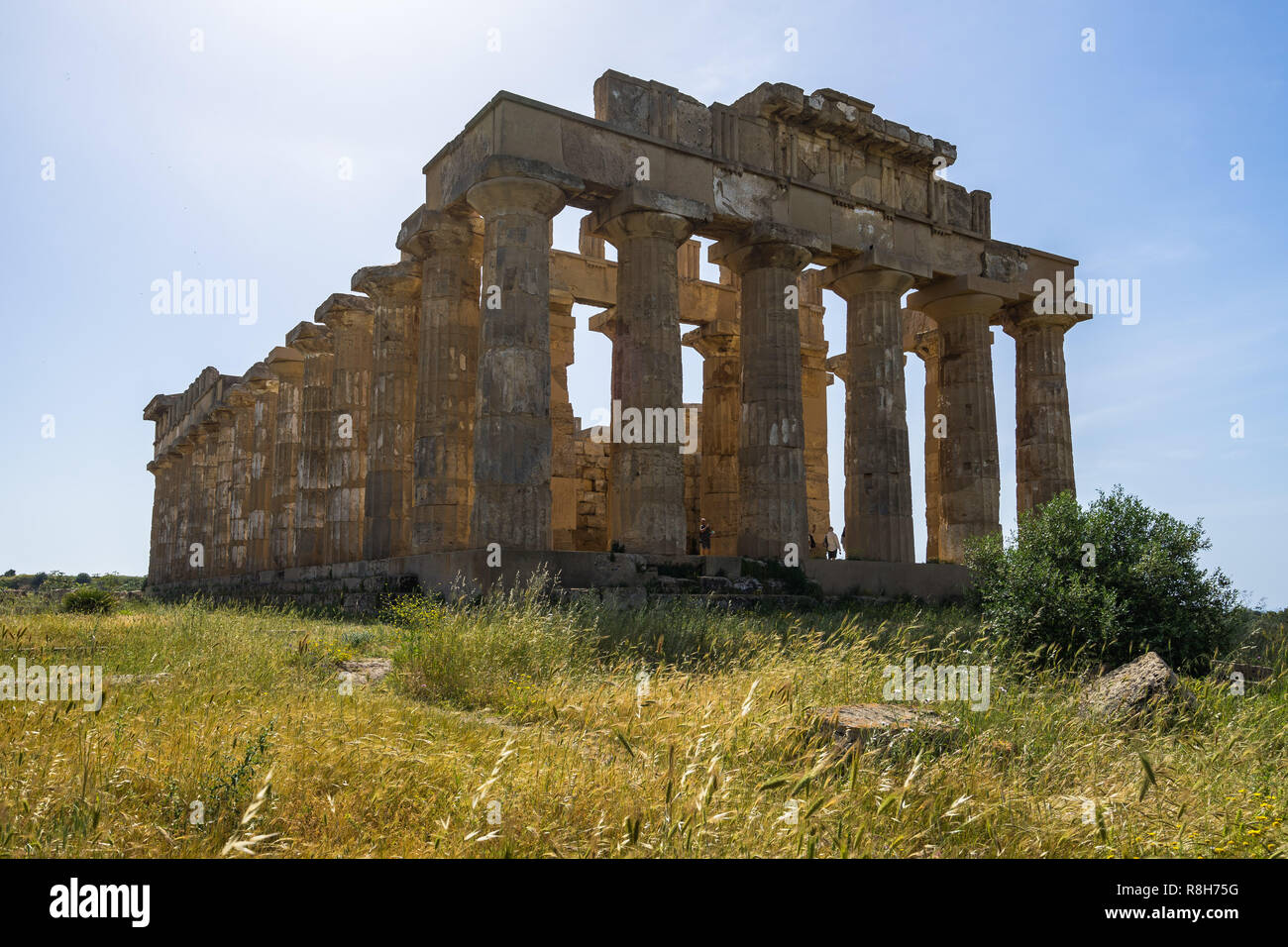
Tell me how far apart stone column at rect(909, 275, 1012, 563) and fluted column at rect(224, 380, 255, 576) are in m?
20.4

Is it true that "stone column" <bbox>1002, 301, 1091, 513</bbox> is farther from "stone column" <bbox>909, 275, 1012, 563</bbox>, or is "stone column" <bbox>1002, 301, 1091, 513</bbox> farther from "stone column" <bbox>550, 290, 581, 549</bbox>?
A: "stone column" <bbox>550, 290, 581, 549</bbox>

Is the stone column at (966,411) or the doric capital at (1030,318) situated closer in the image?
the stone column at (966,411)

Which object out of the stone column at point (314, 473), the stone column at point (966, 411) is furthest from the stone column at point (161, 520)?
the stone column at point (966, 411)

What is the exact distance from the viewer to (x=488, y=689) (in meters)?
8.23

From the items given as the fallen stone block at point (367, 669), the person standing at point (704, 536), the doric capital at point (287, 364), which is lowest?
the fallen stone block at point (367, 669)

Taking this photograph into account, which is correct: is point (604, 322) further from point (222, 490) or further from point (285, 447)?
point (222, 490)

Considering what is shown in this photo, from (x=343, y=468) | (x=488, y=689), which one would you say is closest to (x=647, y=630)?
(x=488, y=689)

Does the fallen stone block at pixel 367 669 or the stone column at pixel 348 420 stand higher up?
the stone column at pixel 348 420

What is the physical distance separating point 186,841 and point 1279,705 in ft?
28.7

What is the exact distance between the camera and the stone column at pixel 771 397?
18.3 meters

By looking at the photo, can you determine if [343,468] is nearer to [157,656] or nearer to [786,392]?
[786,392]

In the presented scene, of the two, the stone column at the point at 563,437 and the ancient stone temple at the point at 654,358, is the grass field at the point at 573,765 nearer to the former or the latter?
the ancient stone temple at the point at 654,358

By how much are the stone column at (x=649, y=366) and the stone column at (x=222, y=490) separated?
19875mm

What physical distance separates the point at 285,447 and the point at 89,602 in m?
8.25
